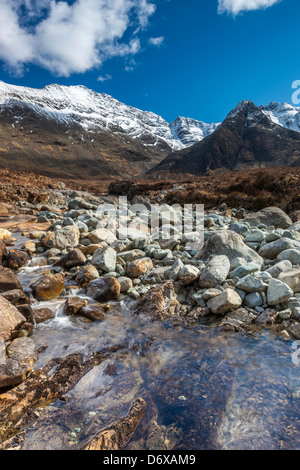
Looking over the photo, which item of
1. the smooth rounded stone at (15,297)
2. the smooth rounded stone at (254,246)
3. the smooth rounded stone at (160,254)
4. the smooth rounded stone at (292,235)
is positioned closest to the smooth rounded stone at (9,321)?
the smooth rounded stone at (15,297)

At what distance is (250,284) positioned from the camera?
5332 mm

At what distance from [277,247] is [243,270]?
1.80m

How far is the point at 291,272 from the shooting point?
548cm

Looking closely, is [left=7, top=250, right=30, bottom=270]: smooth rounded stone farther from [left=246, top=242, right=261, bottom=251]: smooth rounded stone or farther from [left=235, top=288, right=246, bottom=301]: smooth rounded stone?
[left=246, top=242, right=261, bottom=251]: smooth rounded stone

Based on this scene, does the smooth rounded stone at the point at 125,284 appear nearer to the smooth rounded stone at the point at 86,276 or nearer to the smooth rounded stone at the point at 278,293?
the smooth rounded stone at the point at 86,276

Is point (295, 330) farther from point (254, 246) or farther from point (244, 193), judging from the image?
point (244, 193)

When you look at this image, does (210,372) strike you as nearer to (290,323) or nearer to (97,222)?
(290,323)

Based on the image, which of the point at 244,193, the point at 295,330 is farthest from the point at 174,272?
the point at 244,193

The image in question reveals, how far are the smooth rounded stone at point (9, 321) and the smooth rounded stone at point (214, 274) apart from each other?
387cm

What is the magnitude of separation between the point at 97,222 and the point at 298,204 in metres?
11.8

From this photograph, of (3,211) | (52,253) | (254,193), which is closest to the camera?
(52,253)

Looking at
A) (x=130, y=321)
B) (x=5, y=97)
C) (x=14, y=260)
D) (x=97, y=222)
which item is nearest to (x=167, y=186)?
(x=97, y=222)

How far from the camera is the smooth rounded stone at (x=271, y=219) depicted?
1094 centimetres
